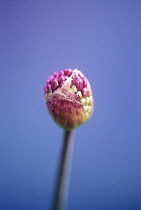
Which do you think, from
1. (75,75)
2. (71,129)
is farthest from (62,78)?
(71,129)

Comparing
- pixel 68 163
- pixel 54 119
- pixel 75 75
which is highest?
pixel 75 75

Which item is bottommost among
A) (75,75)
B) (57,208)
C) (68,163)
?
(57,208)

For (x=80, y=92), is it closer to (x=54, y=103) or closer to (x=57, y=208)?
(x=54, y=103)

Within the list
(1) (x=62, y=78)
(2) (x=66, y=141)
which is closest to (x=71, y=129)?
(2) (x=66, y=141)

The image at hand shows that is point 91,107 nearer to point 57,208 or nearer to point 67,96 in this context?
point 67,96

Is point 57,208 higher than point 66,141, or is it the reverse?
point 66,141

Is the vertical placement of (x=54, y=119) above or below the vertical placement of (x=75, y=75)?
below
